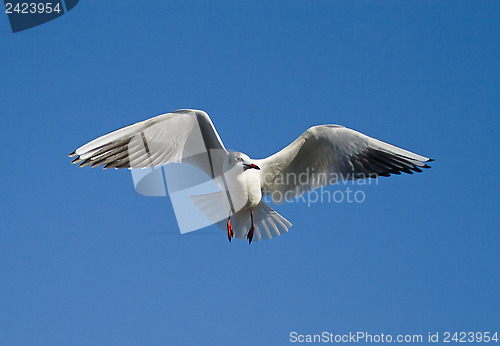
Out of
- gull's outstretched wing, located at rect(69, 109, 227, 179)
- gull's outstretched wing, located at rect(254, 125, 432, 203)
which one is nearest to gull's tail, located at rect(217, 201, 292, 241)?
gull's outstretched wing, located at rect(254, 125, 432, 203)

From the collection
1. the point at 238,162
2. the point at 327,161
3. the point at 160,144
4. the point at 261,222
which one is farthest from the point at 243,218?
the point at 160,144

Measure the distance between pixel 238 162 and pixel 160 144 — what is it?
89 centimetres

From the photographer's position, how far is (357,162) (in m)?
6.27

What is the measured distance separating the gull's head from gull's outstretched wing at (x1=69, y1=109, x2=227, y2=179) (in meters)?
0.21

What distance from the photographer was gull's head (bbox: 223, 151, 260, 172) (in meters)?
5.79

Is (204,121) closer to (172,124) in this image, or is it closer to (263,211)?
(172,124)

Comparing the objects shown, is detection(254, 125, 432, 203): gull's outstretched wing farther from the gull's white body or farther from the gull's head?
the gull's head

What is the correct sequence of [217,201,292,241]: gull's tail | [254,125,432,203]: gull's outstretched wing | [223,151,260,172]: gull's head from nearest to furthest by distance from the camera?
[223,151,260,172]: gull's head < [254,125,432,203]: gull's outstretched wing < [217,201,292,241]: gull's tail

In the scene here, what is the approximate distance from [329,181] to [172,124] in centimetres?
187

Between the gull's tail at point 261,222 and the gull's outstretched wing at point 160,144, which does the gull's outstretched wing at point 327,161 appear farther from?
the gull's outstretched wing at point 160,144

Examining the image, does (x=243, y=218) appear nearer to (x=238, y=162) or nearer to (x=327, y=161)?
(x=238, y=162)

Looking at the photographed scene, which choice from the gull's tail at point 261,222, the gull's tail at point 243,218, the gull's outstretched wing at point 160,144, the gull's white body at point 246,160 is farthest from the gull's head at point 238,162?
the gull's tail at point 261,222

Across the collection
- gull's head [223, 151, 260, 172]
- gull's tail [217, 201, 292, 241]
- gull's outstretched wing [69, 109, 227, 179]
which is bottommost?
gull's tail [217, 201, 292, 241]

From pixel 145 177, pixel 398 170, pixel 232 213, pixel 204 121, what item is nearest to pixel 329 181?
pixel 398 170
